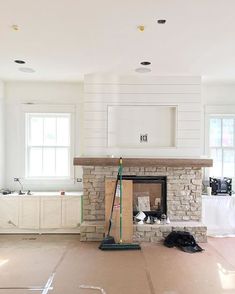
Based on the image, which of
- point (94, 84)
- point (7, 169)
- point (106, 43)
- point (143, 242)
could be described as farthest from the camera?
point (7, 169)

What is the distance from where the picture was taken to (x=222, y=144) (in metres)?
6.04

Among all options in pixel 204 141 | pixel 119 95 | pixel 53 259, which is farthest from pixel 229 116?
pixel 53 259

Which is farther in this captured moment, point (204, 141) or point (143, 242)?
point (204, 141)

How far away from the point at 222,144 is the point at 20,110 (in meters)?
4.33

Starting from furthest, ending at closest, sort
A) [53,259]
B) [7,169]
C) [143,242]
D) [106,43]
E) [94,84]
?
[7,169] → [94,84] → [143,242] → [53,259] → [106,43]

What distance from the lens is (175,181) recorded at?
5.28 meters

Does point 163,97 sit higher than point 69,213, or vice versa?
point 163,97

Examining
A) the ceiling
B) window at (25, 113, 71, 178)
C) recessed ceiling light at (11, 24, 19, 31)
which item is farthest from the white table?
recessed ceiling light at (11, 24, 19, 31)

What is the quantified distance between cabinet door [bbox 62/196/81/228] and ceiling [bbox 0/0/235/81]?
240cm

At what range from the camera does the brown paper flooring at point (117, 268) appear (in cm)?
330

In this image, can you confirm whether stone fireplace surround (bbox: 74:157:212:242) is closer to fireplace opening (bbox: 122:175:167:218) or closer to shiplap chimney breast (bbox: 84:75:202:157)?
fireplace opening (bbox: 122:175:167:218)

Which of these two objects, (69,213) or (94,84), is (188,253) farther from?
(94,84)

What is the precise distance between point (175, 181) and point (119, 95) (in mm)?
1915

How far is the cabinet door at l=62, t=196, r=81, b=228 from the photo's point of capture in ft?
18.0
